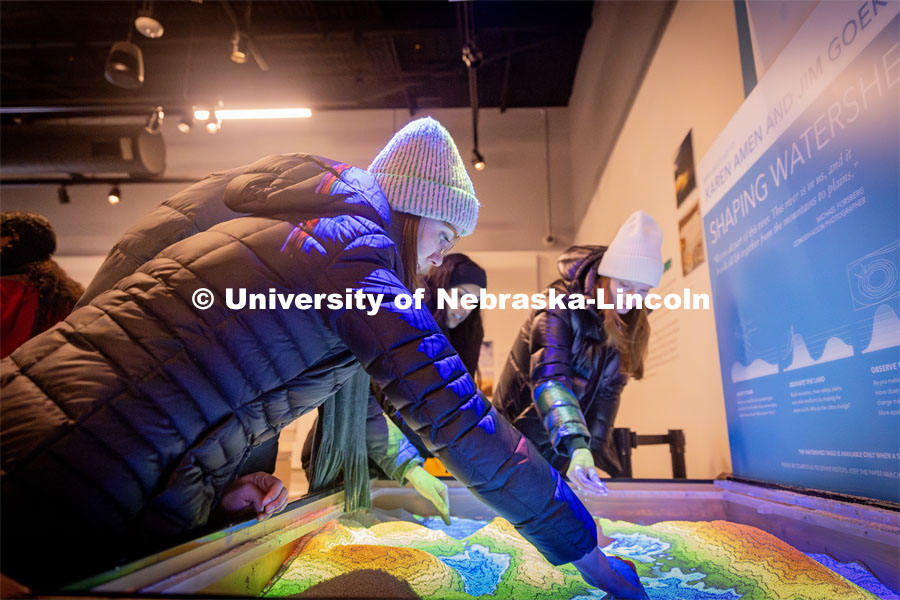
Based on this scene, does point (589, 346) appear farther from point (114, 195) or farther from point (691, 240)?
point (114, 195)

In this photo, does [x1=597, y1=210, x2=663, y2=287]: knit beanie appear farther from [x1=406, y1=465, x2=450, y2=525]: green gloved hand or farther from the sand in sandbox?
the sand in sandbox

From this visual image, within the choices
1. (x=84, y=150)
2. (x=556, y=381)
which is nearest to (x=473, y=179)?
(x=556, y=381)

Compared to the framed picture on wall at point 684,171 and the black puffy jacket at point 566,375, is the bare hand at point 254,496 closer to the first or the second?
the black puffy jacket at point 566,375

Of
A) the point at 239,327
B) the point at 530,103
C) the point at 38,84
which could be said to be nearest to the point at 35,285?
the point at 239,327

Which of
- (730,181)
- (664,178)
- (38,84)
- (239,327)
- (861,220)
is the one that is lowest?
A: (239,327)

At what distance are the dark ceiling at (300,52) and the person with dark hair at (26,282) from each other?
127 inches

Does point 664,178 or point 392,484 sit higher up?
point 664,178

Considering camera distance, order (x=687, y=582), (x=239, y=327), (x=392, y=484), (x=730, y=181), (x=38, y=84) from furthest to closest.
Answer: (x=38, y=84)
(x=730, y=181)
(x=392, y=484)
(x=687, y=582)
(x=239, y=327)

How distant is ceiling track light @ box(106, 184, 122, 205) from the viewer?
542 centimetres

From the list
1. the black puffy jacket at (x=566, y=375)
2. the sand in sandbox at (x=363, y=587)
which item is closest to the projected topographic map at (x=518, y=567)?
the sand in sandbox at (x=363, y=587)

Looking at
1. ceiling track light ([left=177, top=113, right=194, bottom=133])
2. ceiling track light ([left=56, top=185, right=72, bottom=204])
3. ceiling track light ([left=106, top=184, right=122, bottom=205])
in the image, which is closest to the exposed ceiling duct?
ceiling track light ([left=106, top=184, right=122, bottom=205])

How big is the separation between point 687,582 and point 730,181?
56.4 inches

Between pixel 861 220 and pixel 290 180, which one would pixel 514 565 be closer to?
pixel 290 180

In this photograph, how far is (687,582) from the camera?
3.15ft
